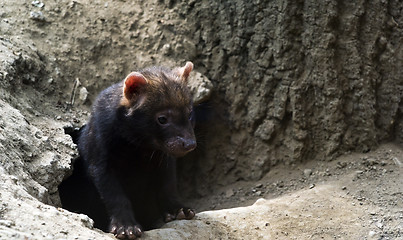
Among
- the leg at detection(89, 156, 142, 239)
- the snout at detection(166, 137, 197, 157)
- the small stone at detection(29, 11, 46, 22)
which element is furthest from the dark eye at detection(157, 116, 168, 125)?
the small stone at detection(29, 11, 46, 22)

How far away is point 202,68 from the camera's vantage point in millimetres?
7285

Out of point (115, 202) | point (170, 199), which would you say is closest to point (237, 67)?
point (170, 199)

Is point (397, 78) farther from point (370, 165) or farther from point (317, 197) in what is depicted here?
point (317, 197)

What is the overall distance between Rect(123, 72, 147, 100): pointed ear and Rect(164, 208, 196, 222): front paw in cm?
132

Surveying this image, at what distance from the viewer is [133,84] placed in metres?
5.55

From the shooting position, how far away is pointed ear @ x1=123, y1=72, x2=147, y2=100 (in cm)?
550

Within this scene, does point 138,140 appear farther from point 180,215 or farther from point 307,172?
point 307,172

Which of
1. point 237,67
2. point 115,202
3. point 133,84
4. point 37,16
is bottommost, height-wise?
point 115,202

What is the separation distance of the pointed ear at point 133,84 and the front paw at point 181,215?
4.32 feet

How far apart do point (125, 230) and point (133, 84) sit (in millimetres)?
1527

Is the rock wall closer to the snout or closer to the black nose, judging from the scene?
the snout

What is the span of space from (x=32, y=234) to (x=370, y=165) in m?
4.30

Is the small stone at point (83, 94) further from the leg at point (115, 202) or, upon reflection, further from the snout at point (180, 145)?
the snout at point (180, 145)

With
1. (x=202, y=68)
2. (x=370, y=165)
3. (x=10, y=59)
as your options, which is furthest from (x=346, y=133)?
(x=10, y=59)
